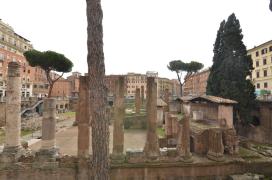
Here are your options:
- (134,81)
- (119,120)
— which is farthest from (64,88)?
(119,120)

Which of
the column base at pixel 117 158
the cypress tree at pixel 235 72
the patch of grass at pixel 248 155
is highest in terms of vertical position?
the cypress tree at pixel 235 72

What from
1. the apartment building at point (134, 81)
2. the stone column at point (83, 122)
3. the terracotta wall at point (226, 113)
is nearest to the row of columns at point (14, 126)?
the stone column at point (83, 122)

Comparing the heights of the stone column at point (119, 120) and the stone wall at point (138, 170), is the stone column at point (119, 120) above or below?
above

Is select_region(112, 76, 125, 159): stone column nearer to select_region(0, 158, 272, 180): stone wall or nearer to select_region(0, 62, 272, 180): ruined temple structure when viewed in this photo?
select_region(0, 62, 272, 180): ruined temple structure

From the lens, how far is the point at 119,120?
9.96 m

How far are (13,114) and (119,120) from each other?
179 inches

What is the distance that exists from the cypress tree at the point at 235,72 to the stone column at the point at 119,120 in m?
13.9

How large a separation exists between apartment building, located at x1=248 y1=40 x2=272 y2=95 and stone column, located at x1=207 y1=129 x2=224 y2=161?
27.3 m

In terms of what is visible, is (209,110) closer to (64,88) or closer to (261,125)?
(261,125)

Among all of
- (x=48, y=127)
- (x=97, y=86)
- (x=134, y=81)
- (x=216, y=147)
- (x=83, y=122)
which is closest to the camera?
(x=97, y=86)

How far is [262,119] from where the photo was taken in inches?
830

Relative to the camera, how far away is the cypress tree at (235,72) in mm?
20328

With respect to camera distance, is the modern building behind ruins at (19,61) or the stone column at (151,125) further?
the modern building behind ruins at (19,61)

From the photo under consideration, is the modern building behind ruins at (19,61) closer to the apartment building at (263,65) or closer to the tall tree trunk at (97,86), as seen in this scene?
the tall tree trunk at (97,86)
